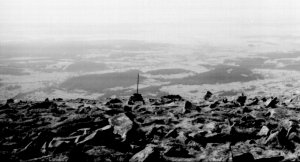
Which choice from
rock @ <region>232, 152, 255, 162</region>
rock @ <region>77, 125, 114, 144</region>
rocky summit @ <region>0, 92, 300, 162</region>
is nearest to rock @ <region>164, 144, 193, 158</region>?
rocky summit @ <region>0, 92, 300, 162</region>

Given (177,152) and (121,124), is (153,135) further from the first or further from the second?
(177,152)

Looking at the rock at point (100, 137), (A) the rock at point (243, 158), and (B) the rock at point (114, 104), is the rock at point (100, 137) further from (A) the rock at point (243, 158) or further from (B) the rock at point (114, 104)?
(B) the rock at point (114, 104)

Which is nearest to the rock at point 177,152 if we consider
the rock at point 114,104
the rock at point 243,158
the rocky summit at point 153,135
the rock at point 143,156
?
the rocky summit at point 153,135

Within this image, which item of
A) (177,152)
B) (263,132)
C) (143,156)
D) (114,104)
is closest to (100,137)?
(143,156)

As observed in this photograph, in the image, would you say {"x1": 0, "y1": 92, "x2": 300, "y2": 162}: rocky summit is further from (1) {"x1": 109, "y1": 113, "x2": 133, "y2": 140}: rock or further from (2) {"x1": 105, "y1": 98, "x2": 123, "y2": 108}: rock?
(2) {"x1": 105, "y1": 98, "x2": 123, "y2": 108}: rock

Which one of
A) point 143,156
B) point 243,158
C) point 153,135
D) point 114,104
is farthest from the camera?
point 114,104

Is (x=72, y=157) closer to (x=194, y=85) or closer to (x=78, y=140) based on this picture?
(x=78, y=140)
